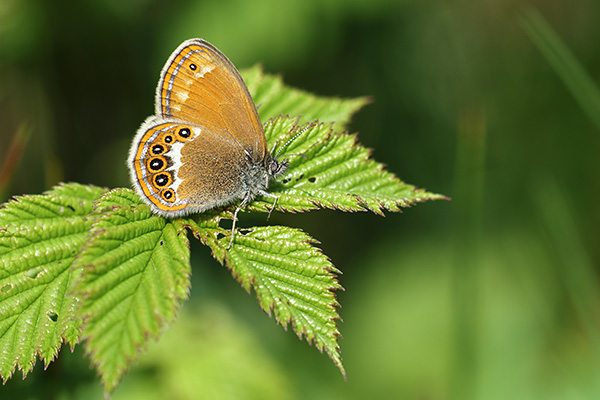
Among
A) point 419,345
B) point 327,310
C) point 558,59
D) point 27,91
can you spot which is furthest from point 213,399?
point 27,91

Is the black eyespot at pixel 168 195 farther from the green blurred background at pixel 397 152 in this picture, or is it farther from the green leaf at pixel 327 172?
the green blurred background at pixel 397 152

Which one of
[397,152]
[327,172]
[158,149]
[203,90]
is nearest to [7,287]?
[158,149]

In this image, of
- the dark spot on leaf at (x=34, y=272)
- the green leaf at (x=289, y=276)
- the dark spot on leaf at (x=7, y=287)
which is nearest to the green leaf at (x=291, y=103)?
the green leaf at (x=289, y=276)

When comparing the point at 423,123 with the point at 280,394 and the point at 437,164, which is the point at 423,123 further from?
the point at 280,394

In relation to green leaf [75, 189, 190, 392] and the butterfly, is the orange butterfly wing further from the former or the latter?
green leaf [75, 189, 190, 392]

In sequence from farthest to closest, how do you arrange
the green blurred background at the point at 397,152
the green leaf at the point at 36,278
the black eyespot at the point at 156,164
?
the green blurred background at the point at 397,152
the black eyespot at the point at 156,164
the green leaf at the point at 36,278

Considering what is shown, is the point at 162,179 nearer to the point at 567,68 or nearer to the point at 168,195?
the point at 168,195

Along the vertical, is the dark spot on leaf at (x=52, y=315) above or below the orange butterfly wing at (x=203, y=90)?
below
